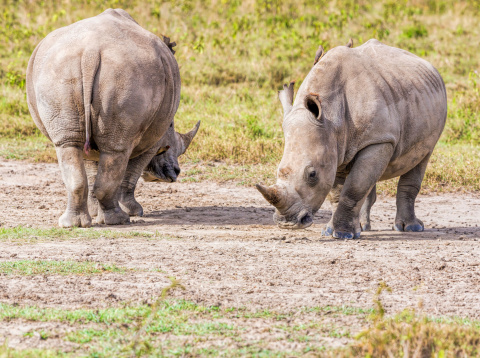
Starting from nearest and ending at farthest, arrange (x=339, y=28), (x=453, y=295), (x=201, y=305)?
(x=201, y=305) → (x=453, y=295) → (x=339, y=28)

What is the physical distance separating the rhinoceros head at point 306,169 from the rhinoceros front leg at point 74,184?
1810 mm

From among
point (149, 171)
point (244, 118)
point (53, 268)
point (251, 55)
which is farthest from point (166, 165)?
point (251, 55)

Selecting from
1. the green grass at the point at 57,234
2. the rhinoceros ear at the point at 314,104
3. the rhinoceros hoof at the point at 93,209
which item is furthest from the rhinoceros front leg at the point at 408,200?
the rhinoceros hoof at the point at 93,209

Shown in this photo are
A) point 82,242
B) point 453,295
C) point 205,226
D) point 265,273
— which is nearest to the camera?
point 453,295

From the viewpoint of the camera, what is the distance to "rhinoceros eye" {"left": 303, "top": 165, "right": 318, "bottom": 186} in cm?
672

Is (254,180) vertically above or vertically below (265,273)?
below

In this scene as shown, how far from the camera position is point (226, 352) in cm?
396

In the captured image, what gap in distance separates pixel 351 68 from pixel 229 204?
2.64 meters

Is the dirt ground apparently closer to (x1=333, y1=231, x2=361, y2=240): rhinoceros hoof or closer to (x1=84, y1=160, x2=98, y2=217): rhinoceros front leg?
(x1=333, y1=231, x2=361, y2=240): rhinoceros hoof

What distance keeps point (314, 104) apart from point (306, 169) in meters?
0.59

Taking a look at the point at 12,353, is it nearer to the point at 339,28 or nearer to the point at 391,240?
the point at 391,240

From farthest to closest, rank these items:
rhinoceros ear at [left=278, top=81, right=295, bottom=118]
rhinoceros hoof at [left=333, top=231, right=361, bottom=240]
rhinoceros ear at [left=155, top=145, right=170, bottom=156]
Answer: rhinoceros ear at [left=155, top=145, right=170, bottom=156] → rhinoceros ear at [left=278, top=81, right=295, bottom=118] → rhinoceros hoof at [left=333, top=231, right=361, bottom=240]

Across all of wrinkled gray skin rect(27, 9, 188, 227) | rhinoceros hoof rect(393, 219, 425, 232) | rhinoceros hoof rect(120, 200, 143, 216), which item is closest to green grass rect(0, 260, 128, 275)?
wrinkled gray skin rect(27, 9, 188, 227)

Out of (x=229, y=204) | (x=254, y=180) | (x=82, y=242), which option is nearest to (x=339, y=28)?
(x=254, y=180)
